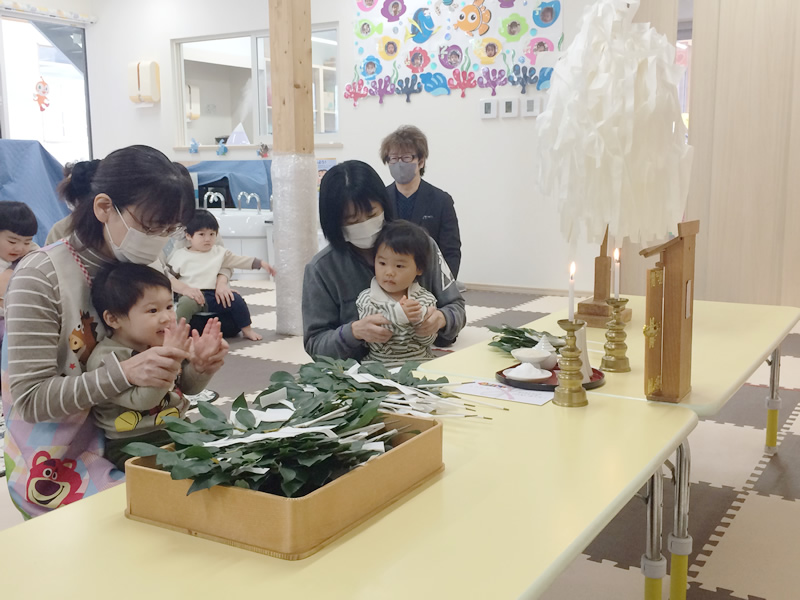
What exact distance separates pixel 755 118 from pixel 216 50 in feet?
→ 17.8

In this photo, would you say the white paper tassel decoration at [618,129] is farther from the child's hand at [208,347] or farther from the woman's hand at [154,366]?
the woman's hand at [154,366]

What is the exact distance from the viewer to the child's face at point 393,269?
2.04 meters

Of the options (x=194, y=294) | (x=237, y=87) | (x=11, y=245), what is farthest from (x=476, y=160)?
(x=11, y=245)

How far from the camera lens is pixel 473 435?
122cm

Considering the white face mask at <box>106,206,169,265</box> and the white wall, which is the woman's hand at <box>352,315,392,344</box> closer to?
the white face mask at <box>106,206,169,265</box>

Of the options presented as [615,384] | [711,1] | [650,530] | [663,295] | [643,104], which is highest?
[711,1]

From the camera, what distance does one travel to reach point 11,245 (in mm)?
3416

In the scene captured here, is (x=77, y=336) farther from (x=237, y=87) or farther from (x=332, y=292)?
(x=237, y=87)

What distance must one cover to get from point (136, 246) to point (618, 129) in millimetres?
1220

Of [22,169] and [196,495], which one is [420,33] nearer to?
[22,169]

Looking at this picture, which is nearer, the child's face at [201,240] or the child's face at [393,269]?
the child's face at [393,269]

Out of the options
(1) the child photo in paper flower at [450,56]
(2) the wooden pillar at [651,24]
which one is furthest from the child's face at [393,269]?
(1) the child photo in paper flower at [450,56]

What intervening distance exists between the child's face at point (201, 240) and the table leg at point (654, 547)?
11.7 feet

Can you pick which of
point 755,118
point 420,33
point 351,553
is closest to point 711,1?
point 755,118
